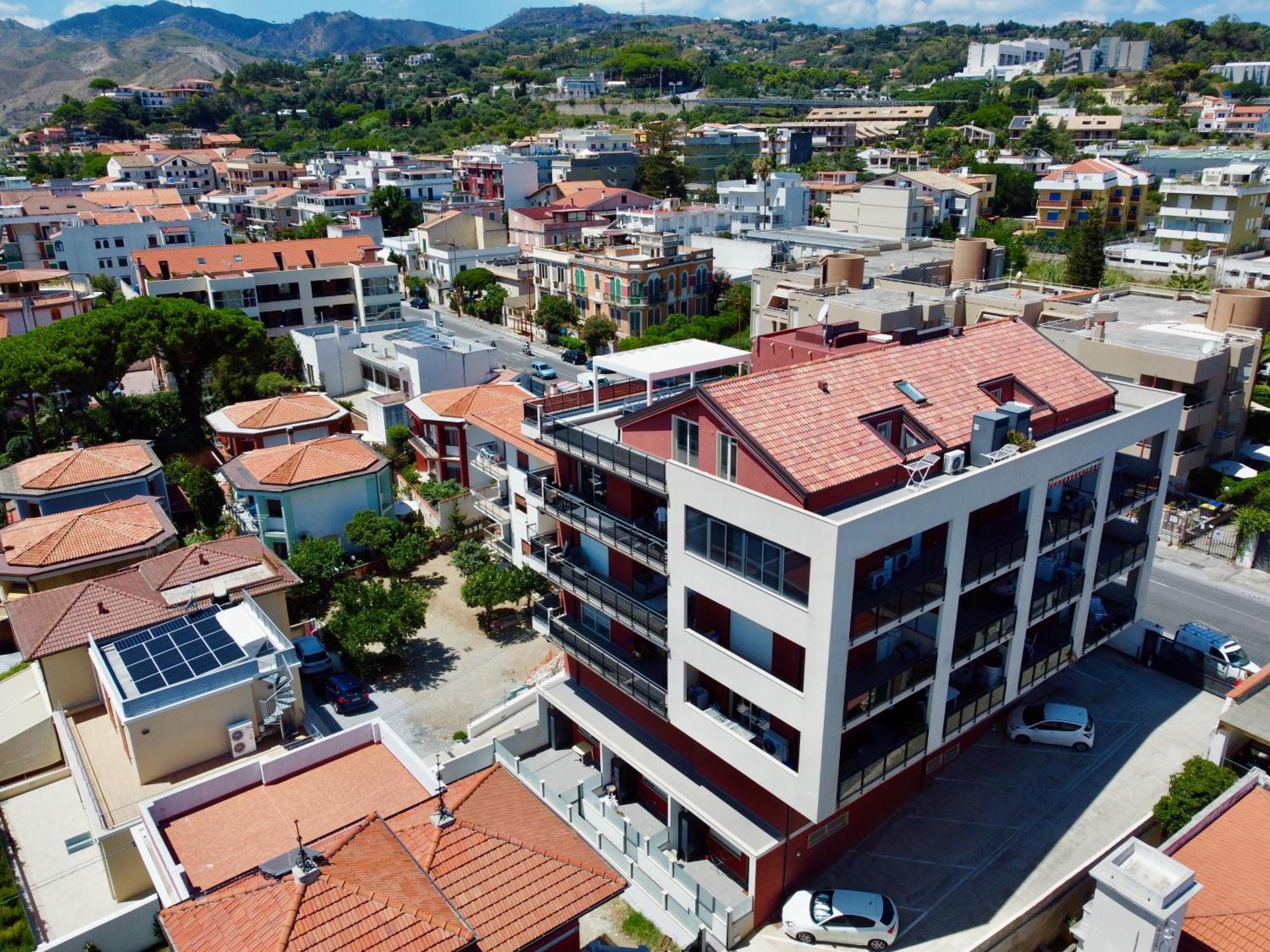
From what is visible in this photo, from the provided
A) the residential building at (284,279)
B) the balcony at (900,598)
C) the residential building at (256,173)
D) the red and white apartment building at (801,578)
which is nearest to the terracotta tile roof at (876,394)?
the red and white apartment building at (801,578)

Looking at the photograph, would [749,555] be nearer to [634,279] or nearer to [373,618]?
[373,618]

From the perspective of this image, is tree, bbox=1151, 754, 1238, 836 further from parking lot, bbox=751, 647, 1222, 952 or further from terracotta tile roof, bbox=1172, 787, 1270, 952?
parking lot, bbox=751, 647, 1222, 952

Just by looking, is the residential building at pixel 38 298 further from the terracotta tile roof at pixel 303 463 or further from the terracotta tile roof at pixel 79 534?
the terracotta tile roof at pixel 79 534

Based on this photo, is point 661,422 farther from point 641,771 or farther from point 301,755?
point 301,755

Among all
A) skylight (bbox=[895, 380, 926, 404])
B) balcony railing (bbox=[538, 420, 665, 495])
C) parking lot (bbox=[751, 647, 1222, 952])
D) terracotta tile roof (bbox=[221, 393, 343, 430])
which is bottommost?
parking lot (bbox=[751, 647, 1222, 952])

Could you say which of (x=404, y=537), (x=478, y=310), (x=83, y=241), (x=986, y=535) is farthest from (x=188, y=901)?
(x=83, y=241)

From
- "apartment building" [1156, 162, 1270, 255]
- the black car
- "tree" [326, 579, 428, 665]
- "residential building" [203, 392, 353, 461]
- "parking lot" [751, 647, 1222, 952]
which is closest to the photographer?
"parking lot" [751, 647, 1222, 952]

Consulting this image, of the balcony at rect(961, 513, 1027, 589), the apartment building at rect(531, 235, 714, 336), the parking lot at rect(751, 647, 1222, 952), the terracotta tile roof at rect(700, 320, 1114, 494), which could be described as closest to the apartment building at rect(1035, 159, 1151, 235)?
the apartment building at rect(531, 235, 714, 336)

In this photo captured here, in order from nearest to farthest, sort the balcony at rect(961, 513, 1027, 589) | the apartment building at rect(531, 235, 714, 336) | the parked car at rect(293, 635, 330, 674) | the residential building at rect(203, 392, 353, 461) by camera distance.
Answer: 1. the balcony at rect(961, 513, 1027, 589)
2. the parked car at rect(293, 635, 330, 674)
3. the residential building at rect(203, 392, 353, 461)
4. the apartment building at rect(531, 235, 714, 336)
